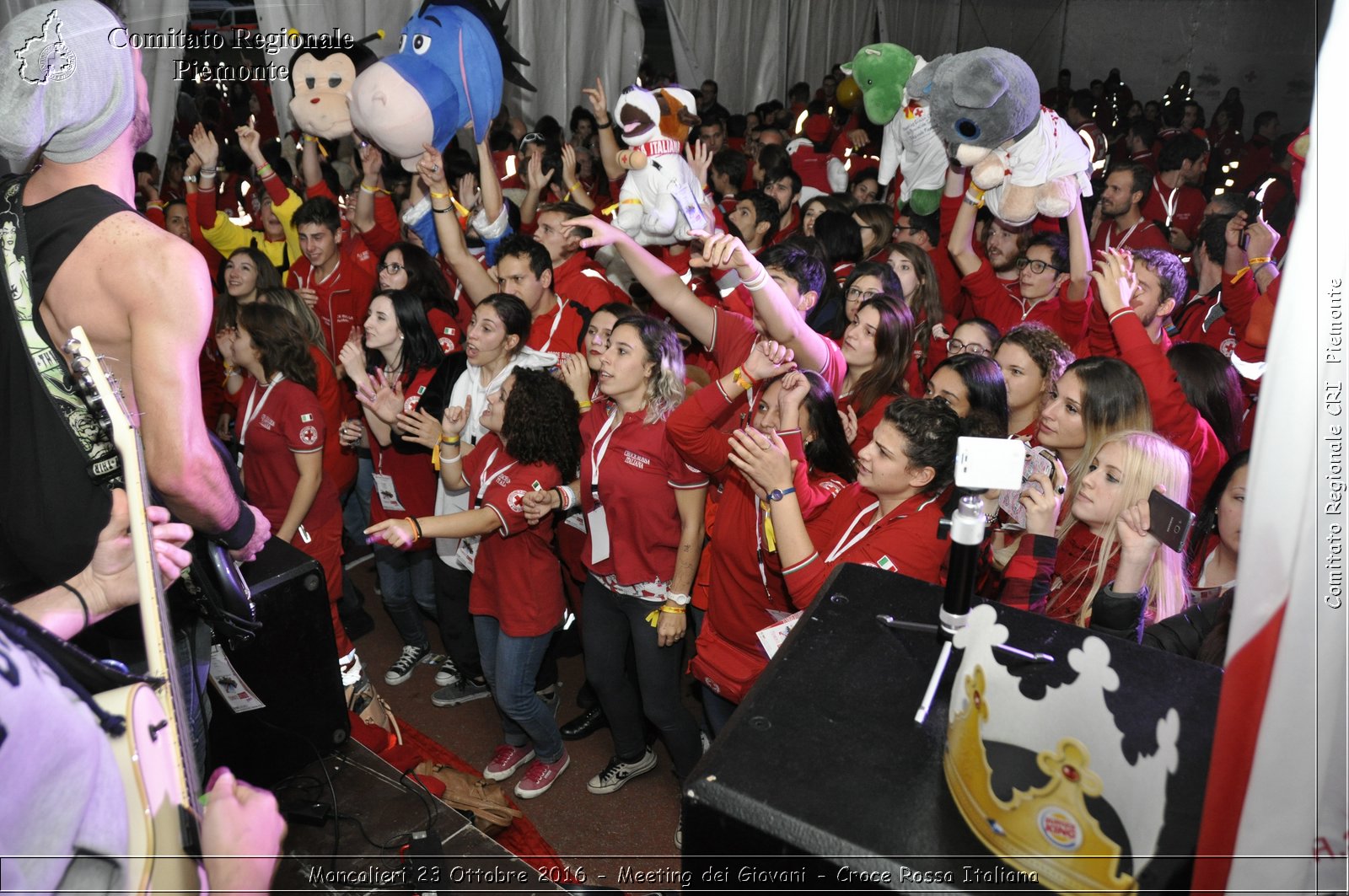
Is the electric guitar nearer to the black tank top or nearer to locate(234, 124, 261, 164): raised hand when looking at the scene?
the black tank top

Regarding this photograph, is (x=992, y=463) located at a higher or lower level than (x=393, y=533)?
higher

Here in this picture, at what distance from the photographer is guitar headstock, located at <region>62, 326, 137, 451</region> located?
1.29 meters

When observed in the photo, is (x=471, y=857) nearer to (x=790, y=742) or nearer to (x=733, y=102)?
(x=790, y=742)

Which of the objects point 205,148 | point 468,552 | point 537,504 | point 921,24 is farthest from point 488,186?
point 921,24

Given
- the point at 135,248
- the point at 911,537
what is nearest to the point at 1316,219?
the point at 911,537

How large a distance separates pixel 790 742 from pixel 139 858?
28.8 inches

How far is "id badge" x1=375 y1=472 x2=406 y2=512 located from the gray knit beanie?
2.31 meters

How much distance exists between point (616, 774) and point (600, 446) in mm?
1272

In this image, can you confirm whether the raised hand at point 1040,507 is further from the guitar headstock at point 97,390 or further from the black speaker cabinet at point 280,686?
the guitar headstock at point 97,390

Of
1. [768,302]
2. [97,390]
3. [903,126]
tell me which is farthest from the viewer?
[903,126]

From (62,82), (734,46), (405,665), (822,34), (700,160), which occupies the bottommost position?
(405,665)

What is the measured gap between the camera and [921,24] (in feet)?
52.3

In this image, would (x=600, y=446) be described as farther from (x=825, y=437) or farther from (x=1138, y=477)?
(x=1138, y=477)

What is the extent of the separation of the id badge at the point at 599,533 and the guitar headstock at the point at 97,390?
1.82 m
